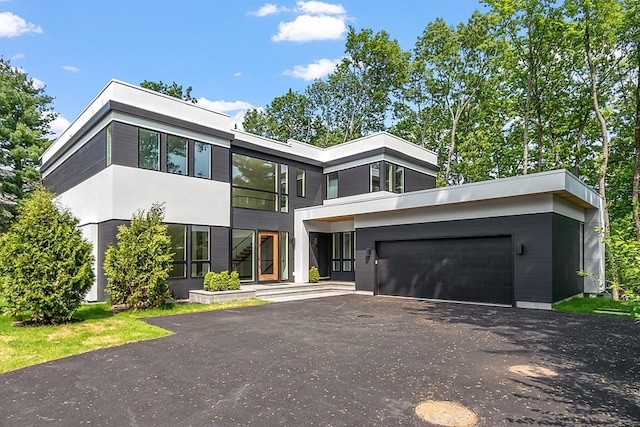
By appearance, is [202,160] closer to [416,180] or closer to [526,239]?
[416,180]

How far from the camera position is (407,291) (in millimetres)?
12633

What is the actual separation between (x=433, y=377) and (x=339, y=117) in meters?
26.7

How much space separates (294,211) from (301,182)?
5.04 feet

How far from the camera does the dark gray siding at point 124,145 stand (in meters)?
10.8

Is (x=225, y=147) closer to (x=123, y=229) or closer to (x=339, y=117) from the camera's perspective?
(x=123, y=229)

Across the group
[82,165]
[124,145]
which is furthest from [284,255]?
[82,165]

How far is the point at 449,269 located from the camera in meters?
11.6

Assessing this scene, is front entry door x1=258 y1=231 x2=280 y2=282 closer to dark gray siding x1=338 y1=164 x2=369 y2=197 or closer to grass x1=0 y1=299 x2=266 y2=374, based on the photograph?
dark gray siding x1=338 y1=164 x2=369 y2=197

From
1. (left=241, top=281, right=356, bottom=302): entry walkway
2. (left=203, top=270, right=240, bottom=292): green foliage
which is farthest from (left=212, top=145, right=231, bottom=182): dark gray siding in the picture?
(left=241, top=281, right=356, bottom=302): entry walkway

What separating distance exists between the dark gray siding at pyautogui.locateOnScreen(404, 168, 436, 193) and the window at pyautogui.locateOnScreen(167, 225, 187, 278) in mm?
10142

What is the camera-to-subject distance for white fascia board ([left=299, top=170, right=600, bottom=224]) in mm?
9508

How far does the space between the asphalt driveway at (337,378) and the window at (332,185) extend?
10.1 m

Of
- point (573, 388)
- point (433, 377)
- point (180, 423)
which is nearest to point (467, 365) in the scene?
point (433, 377)

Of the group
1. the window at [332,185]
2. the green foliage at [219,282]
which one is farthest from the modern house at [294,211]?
the window at [332,185]
